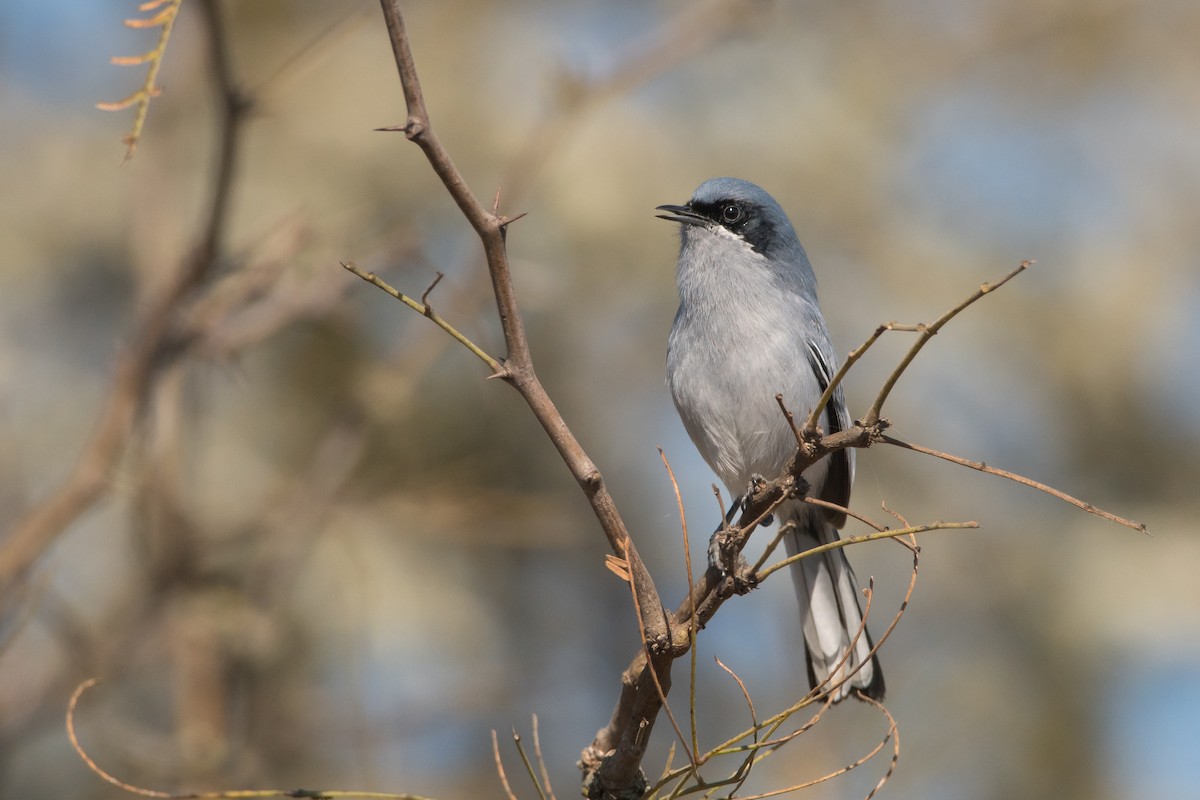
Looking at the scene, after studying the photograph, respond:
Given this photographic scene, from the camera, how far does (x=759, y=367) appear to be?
4023 mm

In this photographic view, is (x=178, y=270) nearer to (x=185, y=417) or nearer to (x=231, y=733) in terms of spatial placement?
(x=185, y=417)

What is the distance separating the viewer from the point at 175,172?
23.8ft

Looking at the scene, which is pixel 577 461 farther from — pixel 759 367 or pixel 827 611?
pixel 827 611

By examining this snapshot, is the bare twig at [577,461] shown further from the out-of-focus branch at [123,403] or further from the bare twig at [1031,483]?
the out-of-focus branch at [123,403]

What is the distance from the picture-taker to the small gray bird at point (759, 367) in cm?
405

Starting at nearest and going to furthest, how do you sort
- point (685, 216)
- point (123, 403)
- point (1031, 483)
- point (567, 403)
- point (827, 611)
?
point (1031, 483)
point (123, 403)
point (827, 611)
point (685, 216)
point (567, 403)

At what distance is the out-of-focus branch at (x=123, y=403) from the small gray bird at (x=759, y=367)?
1.67 meters

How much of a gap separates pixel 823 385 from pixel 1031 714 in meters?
5.11

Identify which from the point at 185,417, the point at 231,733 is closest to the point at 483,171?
the point at 185,417

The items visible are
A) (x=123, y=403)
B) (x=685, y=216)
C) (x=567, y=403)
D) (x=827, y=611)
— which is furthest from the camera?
(x=567, y=403)

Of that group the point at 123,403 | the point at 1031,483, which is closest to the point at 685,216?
the point at 123,403

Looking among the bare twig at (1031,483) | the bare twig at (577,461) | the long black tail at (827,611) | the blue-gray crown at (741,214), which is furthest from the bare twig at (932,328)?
the blue-gray crown at (741,214)

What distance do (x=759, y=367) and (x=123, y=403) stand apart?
2.16m

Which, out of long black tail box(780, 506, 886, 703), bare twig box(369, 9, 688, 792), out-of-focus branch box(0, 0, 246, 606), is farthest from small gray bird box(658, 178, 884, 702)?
out-of-focus branch box(0, 0, 246, 606)
